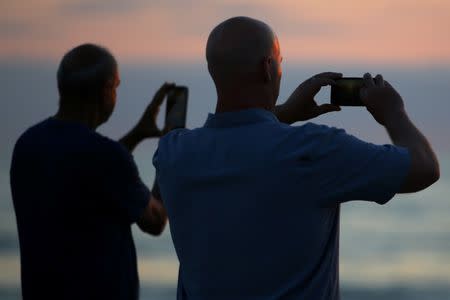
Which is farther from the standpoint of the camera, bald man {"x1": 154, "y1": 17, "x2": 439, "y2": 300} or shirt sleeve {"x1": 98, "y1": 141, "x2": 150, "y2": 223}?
shirt sleeve {"x1": 98, "y1": 141, "x2": 150, "y2": 223}

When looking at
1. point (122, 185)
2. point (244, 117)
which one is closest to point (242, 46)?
point (244, 117)

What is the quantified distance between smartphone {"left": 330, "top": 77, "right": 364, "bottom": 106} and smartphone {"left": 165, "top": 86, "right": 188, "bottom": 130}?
35.8 inches

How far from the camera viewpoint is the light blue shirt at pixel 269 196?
2.57 m

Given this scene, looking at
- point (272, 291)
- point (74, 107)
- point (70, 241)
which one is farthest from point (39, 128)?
point (272, 291)

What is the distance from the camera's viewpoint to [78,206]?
137 inches

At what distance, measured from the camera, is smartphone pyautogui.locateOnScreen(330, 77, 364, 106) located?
283 cm

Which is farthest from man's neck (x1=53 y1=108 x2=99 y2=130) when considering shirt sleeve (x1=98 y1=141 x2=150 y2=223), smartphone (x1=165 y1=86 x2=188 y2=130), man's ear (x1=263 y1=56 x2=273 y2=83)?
man's ear (x1=263 y1=56 x2=273 y2=83)

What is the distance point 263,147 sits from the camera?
264cm

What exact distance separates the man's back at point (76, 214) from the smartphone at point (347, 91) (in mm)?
885

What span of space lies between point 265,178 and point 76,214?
3.39 ft

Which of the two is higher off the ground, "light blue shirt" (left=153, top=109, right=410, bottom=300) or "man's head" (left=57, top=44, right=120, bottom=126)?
"man's head" (left=57, top=44, right=120, bottom=126)

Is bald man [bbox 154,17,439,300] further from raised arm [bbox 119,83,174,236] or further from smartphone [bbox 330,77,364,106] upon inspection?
raised arm [bbox 119,83,174,236]

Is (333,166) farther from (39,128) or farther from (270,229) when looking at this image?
(39,128)

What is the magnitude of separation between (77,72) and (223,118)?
103 centimetres
